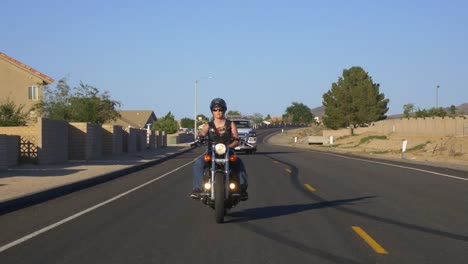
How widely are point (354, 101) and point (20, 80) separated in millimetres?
58594

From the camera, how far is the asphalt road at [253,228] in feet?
31.8

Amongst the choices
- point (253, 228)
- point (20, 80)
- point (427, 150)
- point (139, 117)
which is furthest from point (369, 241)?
point (139, 117)

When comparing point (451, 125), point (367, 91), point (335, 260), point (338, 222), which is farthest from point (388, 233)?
point (367, 91)

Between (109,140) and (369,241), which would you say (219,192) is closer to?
(369,241)

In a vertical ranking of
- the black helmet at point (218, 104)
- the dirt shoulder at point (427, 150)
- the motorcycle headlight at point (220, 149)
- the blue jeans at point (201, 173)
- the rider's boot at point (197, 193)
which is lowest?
the dirt shoulder at point (427, 150)

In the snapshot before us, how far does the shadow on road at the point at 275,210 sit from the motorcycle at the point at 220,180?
2.31ft

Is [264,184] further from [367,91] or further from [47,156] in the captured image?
[367,91]

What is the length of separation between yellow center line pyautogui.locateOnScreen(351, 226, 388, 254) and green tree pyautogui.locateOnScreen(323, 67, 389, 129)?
97.7 metres

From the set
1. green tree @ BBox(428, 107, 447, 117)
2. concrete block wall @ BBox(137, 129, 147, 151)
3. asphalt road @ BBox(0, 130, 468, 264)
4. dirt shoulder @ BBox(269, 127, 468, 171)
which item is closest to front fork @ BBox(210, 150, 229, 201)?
asphalt road @ BBox(0, 130, 468, 264)

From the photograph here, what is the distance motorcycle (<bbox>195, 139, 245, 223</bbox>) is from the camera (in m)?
12.2

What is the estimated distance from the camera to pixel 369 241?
10.8 metres

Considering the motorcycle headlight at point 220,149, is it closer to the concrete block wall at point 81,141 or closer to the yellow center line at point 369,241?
the yellow center line at point 369,241

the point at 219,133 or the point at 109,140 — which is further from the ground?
the point at 219,133

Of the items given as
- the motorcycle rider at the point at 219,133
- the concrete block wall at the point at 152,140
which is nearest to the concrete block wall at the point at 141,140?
the concrete block wall at the point at 152,140
